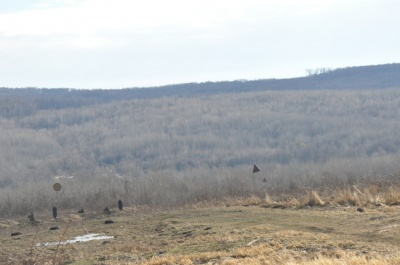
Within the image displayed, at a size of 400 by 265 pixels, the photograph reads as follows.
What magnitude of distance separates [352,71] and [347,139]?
6331 centimetres

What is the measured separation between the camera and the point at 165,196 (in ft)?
175

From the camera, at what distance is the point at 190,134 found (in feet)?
404

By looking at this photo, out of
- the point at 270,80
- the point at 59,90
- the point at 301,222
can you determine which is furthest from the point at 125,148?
the point at 301,222

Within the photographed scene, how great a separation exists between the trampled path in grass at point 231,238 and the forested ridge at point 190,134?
42527 millimetres

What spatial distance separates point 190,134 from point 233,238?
10413cm

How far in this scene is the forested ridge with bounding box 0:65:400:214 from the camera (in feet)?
323

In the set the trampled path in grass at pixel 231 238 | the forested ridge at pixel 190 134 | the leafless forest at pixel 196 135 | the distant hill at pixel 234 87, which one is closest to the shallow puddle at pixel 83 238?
the trampled path in grass at pixel 231 238

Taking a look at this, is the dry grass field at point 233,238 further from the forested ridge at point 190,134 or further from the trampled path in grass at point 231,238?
the forested ridge at point 190,134

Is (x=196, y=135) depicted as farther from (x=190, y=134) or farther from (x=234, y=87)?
(x=234, y=87)

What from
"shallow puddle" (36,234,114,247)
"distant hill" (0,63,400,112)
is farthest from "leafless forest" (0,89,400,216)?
"shallow puddle" (36,234,114,247)

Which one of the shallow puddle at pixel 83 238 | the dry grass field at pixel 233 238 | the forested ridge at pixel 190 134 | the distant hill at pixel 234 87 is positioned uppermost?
the dry grass field at pixel 233 238

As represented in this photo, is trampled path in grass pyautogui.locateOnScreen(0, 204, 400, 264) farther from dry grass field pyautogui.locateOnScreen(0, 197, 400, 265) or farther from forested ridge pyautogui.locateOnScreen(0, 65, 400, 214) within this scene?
forested ridge pyautogui.locateOnScreen(0, 65, 400, 214)

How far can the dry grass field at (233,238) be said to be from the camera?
15664 mm

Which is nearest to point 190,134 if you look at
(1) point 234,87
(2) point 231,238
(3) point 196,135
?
(3) point 196,135
